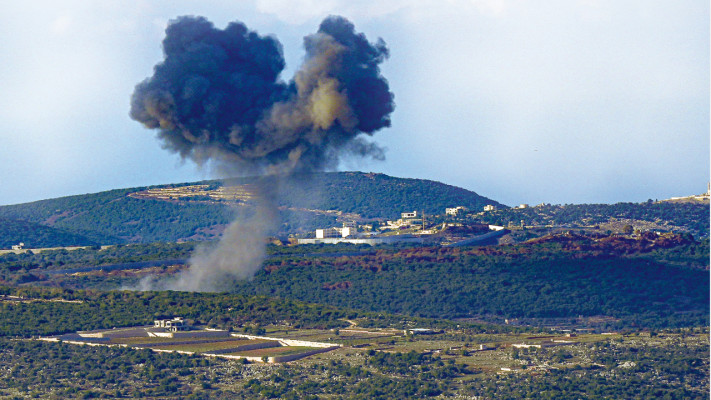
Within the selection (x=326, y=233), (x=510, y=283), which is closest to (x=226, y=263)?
(x=510, y=283)

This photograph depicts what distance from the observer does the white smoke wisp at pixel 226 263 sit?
128 meters

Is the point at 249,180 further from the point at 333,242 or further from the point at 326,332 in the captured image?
the point at 333,242

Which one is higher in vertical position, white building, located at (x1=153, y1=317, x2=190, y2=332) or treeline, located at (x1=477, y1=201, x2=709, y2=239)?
treeline, located at (x1=477, y1=201, x2=709, y2=239)

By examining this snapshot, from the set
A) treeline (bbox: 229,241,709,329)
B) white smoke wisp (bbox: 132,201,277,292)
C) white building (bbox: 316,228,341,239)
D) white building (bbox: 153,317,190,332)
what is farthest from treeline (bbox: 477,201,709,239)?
white building (bbox: 153,317,190,332)

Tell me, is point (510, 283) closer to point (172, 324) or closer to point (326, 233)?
point (172, 324)

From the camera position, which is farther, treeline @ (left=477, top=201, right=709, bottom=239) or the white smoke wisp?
treeline @ (left=477, top=201, right=709, bottom=239)

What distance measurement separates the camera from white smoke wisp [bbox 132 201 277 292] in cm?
12838

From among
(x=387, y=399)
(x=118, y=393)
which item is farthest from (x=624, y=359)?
(x=118, y=393)

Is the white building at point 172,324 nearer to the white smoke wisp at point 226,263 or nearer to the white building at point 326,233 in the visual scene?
the white smoke wisp at point 226,263

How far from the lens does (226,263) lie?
5404 inches

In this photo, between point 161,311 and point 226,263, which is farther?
point 226,263

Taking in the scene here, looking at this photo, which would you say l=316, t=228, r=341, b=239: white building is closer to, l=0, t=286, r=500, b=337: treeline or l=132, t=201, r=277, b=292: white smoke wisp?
l=132, t=201, r=277, b=292: white smoke wisp

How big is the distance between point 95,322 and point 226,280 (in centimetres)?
2563

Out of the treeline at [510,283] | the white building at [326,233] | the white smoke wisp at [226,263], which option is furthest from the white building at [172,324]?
the white building at [326,233]
